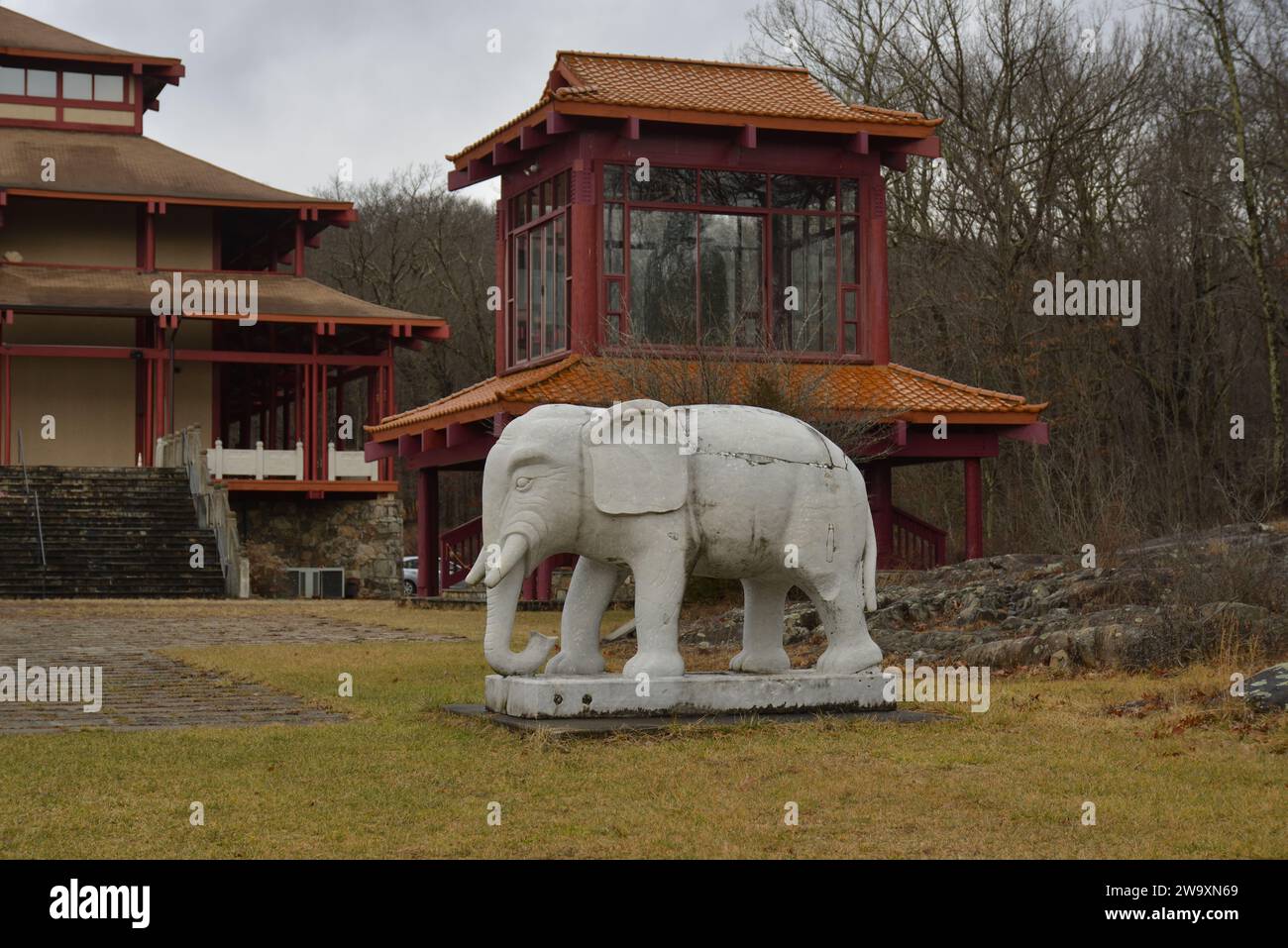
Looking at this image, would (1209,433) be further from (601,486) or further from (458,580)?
(601,486)

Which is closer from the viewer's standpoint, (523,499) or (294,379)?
(523,499)

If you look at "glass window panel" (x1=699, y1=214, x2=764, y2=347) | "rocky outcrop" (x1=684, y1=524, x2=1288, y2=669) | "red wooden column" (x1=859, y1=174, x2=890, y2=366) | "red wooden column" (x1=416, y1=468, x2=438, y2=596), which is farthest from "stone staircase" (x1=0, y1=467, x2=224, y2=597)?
"rocky outcrop" (x1=684, y1=524, x2=1288, y2=669)

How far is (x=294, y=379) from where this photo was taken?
41156 millimetres

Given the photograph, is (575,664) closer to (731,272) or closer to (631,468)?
(631,468)

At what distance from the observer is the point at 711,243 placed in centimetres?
2616

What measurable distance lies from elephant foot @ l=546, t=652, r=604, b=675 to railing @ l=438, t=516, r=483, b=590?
1778 cm

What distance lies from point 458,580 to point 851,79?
19.2 m

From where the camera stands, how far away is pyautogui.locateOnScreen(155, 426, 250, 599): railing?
93.2 feet

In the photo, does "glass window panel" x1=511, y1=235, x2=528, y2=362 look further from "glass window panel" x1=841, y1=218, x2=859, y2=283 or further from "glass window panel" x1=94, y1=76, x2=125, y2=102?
"glass window panel" x1=94, y1=76, x2=125, y2=102

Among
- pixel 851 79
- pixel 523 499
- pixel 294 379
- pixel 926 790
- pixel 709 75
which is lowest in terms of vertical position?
pixel 926 790

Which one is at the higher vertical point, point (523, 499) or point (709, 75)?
point (709, 75)

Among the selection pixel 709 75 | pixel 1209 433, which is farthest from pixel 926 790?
pixel 1209 433

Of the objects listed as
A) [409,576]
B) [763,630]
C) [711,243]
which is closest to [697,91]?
[711,243]

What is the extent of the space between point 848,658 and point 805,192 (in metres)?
17.2
